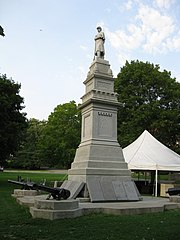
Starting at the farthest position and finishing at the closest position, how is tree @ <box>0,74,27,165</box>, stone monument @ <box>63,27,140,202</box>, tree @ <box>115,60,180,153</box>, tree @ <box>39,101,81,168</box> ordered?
tree @ <box>39,101,81,168</box> → tree @ <box>115,60,180,153</box> → tree @ <box>0,74,27,165</box> → stone monument @ <box>63,27,140,202</box>

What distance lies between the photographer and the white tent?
17156 mm

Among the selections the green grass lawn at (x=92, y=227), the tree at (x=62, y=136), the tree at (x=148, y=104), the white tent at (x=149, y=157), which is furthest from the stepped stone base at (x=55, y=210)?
the tree at (x=62, y=136)

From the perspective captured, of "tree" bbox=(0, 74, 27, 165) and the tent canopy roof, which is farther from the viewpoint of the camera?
"tree" bbox=(0, 74, 27, 165)

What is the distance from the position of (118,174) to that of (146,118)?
15.8m

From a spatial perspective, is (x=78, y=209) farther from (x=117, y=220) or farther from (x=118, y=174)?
(x=118, y=174)

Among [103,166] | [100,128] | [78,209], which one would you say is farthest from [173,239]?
[100,128]

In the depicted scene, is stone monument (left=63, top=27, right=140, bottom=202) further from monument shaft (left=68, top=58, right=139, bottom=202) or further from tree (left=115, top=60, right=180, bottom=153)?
tree (left=115, top=60, right=180, bottom=153)

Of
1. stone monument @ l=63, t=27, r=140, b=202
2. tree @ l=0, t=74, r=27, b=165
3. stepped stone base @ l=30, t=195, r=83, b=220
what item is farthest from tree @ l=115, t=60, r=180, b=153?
stepped stone base @ l=30, t=195, r=83, b=220

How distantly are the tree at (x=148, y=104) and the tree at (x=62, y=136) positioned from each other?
20.0 meters

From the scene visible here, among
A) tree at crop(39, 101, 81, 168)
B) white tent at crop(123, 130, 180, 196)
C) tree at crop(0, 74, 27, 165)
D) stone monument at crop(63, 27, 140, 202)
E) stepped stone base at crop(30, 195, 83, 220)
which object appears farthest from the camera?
tree at crop(39, 101, 81, 168)

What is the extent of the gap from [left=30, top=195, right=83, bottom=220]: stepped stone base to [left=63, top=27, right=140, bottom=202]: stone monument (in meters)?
2.89

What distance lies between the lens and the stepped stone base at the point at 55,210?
8.48 meters

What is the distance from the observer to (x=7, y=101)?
73.0 ft

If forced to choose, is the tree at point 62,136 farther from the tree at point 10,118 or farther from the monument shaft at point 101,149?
the monument shaft at point 101,149
